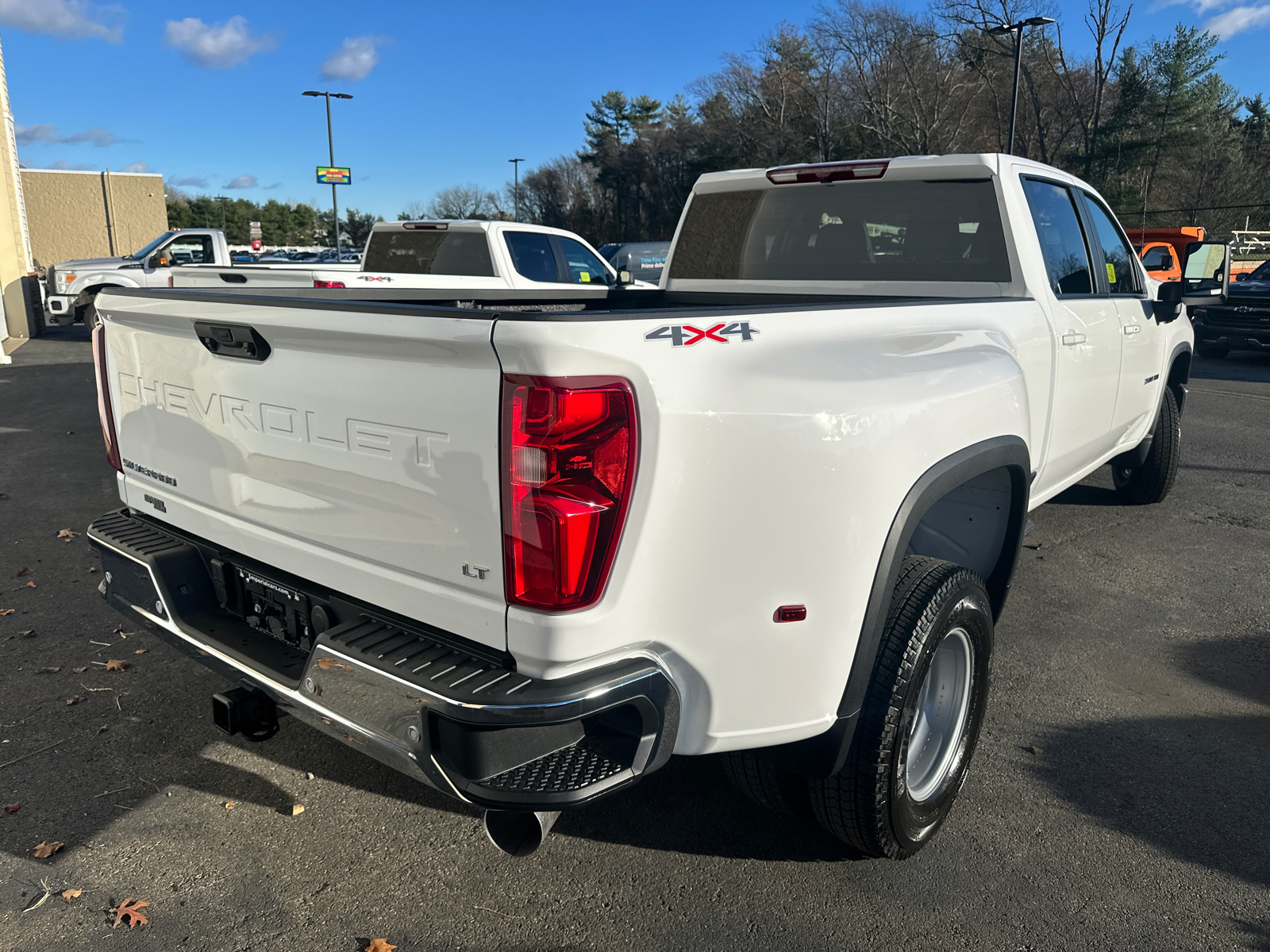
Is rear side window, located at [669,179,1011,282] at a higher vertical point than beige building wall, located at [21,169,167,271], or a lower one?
lower

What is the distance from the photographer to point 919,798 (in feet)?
8.96

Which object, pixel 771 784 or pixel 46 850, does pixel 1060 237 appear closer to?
pixel 771 784

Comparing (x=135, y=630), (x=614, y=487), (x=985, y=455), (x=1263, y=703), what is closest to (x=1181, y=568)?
(x=1263, y=703)

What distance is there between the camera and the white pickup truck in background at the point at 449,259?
9469 mm

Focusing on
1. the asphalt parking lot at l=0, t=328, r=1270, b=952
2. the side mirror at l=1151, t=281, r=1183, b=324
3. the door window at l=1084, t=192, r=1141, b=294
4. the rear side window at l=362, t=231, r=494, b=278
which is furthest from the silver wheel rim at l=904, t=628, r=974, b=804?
the rear side window at l=362, t=231, r=494, b=278

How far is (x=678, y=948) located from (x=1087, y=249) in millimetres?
3688

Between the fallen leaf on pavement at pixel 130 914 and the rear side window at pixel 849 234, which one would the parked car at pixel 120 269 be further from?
the fallen leaf on pavement at pixel 130 914

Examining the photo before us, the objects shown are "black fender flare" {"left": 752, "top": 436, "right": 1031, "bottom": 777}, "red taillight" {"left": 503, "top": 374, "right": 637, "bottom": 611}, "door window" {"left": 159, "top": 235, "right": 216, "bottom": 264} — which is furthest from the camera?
"door window" {"left": 159, "top": 235, "right": 216, "bottom": 264}

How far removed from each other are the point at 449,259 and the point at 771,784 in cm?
848

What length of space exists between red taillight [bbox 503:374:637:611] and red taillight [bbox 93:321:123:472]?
74.9 inches

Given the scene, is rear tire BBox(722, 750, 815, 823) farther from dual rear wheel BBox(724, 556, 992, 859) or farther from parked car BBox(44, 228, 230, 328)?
parked car BBox(44, 228, 230, 328)

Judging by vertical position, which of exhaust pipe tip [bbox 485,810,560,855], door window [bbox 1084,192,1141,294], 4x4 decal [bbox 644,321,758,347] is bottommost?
exhaust pipe tip [bbox 485,810,560,855]

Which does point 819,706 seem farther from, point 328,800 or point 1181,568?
point 1181,568

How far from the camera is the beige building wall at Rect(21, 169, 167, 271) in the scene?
40812 mm
